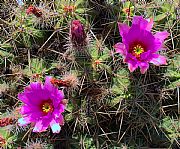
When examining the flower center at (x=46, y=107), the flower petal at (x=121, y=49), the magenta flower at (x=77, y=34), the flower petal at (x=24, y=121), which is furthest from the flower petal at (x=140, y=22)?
the flower petal at (x=24, y=121)

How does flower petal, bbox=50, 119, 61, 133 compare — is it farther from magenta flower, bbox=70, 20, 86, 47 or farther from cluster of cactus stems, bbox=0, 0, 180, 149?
magenta flower, bbox=70, 20, 86, 47

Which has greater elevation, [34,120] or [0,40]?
[0,40]

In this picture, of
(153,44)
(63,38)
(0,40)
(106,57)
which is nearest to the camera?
(153,44)

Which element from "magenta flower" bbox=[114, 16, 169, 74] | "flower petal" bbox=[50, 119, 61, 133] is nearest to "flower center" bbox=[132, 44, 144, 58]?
"magenta flower" bbox=[114, 16, 169, 74]

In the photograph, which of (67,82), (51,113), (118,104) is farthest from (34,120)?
(118,104)

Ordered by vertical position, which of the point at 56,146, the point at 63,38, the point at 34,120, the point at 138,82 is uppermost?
the point at 63,38

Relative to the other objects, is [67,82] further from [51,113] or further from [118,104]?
[118,104]
